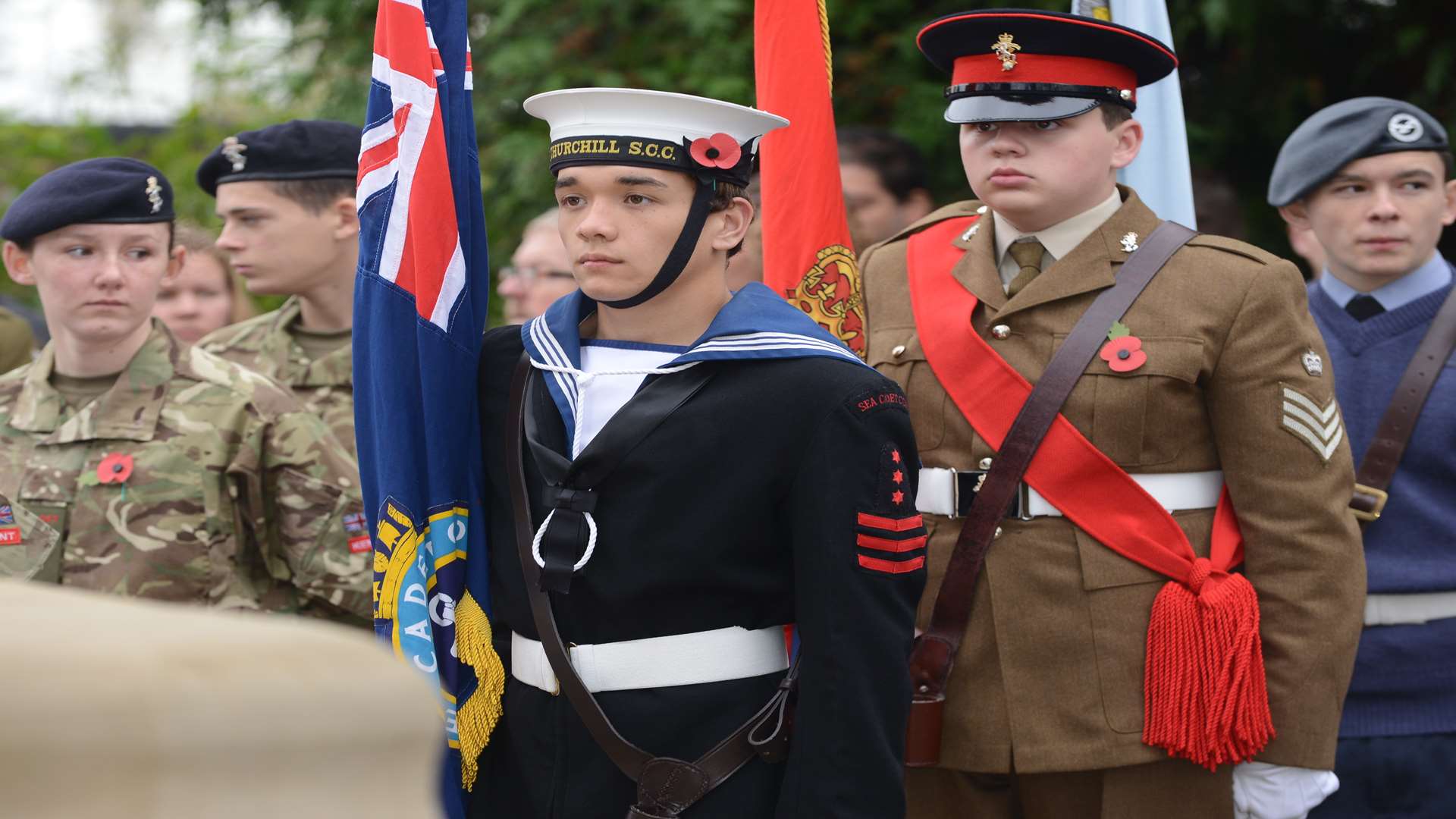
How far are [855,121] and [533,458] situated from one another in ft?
13.9

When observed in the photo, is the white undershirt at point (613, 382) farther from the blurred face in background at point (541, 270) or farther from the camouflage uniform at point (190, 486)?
the blurred face in background at point (541, 270)

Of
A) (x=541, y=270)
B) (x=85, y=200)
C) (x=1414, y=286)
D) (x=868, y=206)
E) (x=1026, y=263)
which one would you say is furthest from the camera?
(x=541, y=270)

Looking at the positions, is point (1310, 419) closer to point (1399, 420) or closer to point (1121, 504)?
point (1121, 504)

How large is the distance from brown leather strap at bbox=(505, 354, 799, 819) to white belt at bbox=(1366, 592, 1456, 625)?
5.93 feet

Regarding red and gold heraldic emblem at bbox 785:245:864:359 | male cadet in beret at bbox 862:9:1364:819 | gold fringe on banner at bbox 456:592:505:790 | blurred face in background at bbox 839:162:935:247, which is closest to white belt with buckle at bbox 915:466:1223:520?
male cadet in beret at bbox 862:9:1364:819

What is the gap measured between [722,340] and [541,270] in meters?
3.04

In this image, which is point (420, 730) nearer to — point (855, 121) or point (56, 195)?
point (56, 195)

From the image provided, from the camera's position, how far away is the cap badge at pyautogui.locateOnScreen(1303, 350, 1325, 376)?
3152mm

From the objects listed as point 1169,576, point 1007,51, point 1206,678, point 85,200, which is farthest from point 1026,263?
point 85,200

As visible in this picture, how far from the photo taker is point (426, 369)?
2895 millimetres

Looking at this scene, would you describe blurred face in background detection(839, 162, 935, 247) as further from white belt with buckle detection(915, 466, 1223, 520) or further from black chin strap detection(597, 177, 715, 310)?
black chin strap detection(597, 177, 715, 310)

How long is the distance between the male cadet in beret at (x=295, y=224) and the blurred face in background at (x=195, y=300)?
55.4 inches

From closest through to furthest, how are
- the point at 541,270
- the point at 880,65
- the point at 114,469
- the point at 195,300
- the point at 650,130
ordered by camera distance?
the point at 650,130 < the point at 114,469 < the point at 541,270 < the point at 195,300 < the point at 880,65

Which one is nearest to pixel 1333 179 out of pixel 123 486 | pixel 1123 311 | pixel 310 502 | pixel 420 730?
pixel 1123 311
